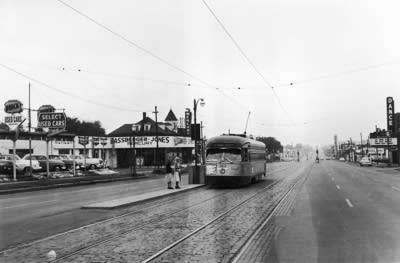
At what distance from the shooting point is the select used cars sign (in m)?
38.0

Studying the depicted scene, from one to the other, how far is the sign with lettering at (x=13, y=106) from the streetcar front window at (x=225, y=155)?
15710 millimetres

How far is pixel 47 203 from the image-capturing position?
63.9ft

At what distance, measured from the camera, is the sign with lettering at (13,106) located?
35.3 metres

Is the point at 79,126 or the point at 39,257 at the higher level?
the point at 79,126

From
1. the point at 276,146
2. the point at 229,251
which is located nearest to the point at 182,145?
the point at 229,251

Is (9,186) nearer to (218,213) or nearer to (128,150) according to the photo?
(218,213)

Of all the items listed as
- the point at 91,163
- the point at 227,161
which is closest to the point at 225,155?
the point at 227,161

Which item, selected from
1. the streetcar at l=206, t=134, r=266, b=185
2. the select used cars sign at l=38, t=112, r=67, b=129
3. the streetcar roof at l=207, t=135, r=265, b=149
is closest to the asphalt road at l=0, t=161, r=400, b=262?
the streetcar at l=206, t=134, r=266, b=185

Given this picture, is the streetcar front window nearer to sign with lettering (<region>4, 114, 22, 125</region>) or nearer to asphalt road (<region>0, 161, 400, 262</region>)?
asphalt road (<region>0, 161, 400, 262</region>)

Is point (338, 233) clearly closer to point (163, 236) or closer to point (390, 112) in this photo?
point (163, 236)

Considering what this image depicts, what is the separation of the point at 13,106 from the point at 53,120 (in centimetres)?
359

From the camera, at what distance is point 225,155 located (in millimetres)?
28891

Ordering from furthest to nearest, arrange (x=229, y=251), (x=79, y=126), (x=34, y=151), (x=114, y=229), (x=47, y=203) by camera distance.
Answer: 1. (x=79, y=126)
2. (x=34, y=151)
3. (x=47, y=203)
4. (x=114, y=229)
5. (x=229, y=251)

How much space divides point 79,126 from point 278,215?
114m
